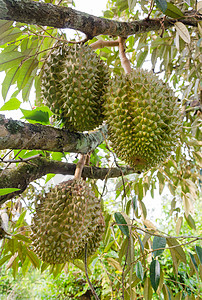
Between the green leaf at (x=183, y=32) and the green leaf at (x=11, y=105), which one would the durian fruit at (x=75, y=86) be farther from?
the green leaf at (x=183, y=32)

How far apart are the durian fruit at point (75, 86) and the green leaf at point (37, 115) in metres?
0.09

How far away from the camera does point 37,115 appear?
33.4 inches

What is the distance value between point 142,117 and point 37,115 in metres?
0.38

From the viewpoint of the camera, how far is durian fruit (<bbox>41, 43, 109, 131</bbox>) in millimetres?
903

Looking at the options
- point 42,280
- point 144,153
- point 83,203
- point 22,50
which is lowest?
point 42,280

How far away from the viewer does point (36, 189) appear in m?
1.67

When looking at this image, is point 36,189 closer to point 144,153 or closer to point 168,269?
point 144,153

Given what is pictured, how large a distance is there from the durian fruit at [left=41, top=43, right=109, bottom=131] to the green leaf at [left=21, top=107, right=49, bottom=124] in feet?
0.29

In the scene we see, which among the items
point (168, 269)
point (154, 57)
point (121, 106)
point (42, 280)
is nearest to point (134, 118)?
point (121, 106)

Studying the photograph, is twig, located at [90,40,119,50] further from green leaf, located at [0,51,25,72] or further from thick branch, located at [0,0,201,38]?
green leaf, located at [0,51,25,72]

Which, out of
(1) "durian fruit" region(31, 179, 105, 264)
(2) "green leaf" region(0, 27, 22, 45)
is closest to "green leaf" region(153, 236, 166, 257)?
(1) "durian fruit" region(31, 179, 105, 264)

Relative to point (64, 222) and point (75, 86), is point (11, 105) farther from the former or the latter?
point (64, 222)

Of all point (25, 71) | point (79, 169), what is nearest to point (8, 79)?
point (25, 71)

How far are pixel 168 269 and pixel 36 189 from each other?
6.90ft
